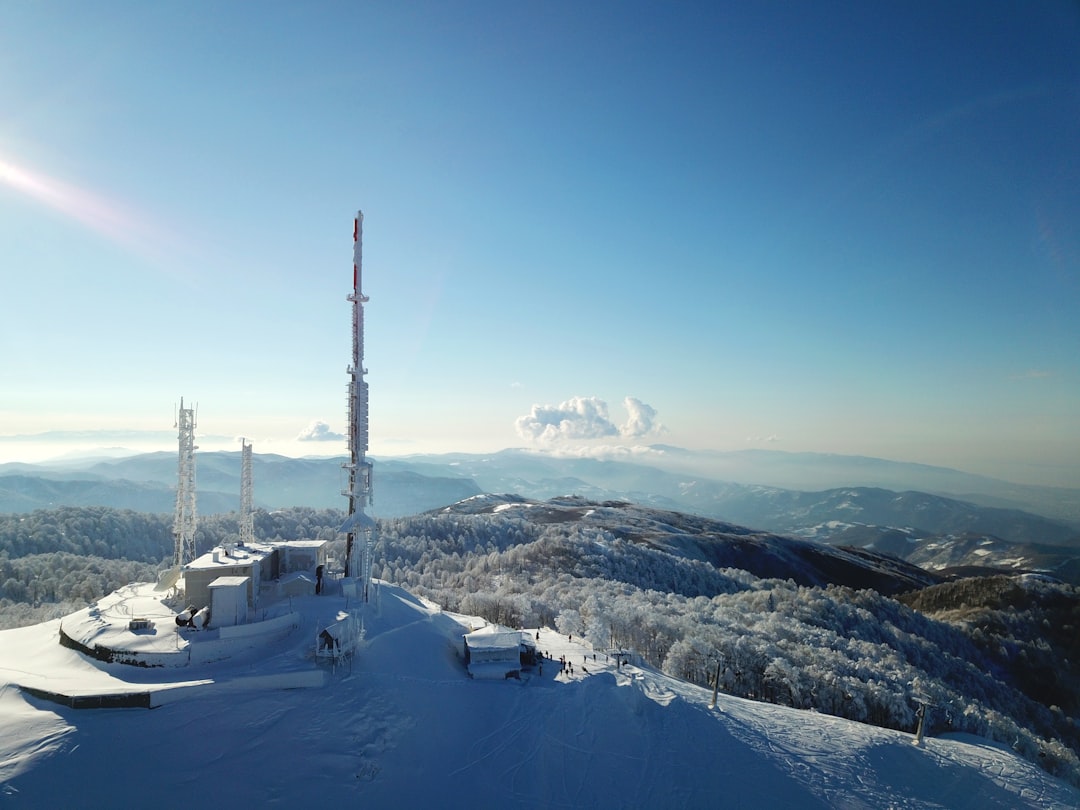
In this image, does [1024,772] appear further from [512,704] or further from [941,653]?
[941,653]

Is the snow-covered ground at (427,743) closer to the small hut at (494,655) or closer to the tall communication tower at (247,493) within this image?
the small hut at (494,655)

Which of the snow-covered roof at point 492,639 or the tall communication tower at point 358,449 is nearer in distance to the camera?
the snow-covered roof at point 492,639

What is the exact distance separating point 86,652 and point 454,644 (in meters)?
23.0

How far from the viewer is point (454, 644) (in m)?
42.3

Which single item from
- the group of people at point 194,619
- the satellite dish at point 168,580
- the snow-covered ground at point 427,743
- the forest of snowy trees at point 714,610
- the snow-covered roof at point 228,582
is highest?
the snow-covered roof at point 228,582

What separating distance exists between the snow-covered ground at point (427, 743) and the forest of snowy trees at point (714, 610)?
15.6m

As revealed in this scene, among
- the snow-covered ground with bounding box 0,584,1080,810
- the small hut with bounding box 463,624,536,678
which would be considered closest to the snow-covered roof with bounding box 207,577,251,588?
the snow-covered ground with bounding box 0,584,1080,810

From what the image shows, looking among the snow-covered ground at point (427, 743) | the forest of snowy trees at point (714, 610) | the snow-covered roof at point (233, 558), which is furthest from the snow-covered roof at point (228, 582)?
the forest of snowy trees at point (714, 610)

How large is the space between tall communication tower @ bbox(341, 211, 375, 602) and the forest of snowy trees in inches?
1055

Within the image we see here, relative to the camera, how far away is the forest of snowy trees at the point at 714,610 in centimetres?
5706

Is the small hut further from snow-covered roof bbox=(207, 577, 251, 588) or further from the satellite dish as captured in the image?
the satellite dish

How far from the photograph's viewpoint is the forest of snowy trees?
187 ft

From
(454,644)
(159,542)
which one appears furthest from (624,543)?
(159,542)

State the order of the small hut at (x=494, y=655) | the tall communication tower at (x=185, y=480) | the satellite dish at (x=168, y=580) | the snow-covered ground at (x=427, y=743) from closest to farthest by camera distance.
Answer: the snow-covered ground at (x=427, y=743)
the small hut at (x=494, y=655)
the satellite dish at (x=168, y=580)
the tall communication tower at (x=185, y=480)
